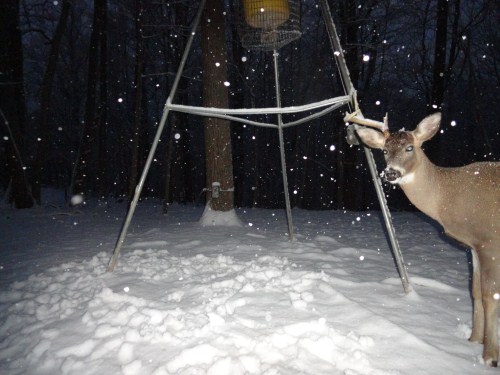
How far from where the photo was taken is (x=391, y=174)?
2.81 metres

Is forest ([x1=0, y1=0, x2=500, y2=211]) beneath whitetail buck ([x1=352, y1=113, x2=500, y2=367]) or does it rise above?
above

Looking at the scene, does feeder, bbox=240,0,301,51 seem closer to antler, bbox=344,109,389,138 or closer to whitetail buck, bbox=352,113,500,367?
antler, bbox=344,109,389,138

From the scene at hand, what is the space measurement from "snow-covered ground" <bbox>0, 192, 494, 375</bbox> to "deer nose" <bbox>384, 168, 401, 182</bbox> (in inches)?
45.9

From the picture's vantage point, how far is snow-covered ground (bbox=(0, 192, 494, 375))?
2307mm

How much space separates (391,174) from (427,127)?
1.87 ft

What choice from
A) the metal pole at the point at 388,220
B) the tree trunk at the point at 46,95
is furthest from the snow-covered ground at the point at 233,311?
the tree trunk at the point at 46,95

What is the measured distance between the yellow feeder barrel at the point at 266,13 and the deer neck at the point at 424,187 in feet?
8.00

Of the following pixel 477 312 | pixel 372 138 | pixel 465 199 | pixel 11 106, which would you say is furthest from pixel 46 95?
pixel 477 312

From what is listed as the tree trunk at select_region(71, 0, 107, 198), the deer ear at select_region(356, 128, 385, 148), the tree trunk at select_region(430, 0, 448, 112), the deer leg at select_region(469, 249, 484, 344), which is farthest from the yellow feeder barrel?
the tree trunk at select_region(430, 0, 448, 112)

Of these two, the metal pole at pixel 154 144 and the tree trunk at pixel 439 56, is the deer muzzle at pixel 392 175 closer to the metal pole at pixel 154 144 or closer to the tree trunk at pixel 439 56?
the metal pole at pixel 154 144

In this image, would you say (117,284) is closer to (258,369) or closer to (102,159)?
(258,369)

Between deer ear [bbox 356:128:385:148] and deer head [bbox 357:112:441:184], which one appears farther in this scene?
deer ear [bbox 356:128:385:148]

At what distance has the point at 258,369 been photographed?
2.18 m

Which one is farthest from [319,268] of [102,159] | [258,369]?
[102,159]
